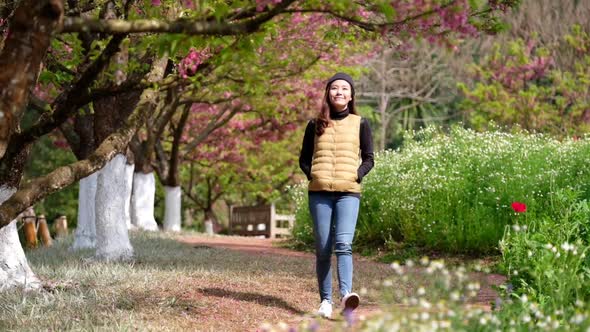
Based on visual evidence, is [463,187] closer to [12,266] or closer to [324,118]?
[324,118]

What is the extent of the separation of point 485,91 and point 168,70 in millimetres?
14285

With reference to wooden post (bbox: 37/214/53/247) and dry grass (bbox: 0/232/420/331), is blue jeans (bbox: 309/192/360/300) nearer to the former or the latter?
dry grass (bbox: 0/232/420/331)

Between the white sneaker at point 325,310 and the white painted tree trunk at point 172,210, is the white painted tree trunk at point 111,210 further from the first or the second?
the white painted tree trunk at point 172,210

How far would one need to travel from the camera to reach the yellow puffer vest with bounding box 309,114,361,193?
6.48m

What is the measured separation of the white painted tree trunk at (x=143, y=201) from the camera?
65.9 ft

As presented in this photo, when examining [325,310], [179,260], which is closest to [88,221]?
[179,260]

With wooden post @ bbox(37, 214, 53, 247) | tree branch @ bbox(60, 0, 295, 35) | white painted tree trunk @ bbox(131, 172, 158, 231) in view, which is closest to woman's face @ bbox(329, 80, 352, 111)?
tree branch @ bbox(60, 0, 295, 35)

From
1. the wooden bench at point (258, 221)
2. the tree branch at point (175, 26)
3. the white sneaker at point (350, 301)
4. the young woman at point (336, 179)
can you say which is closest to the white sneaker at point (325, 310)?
the young woman at point (336, 179)

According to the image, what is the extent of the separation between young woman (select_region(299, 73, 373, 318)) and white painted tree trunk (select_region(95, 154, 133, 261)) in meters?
5.11

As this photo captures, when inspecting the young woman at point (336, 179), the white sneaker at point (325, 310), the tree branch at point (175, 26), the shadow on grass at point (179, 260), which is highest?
the tree branch at point (175, 26)

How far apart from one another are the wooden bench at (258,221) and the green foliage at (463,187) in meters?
10.8

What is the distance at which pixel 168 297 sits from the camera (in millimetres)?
7336

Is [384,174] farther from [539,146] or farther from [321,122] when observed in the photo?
[321,122]

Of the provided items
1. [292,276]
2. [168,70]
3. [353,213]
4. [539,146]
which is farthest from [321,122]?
[539,146]
